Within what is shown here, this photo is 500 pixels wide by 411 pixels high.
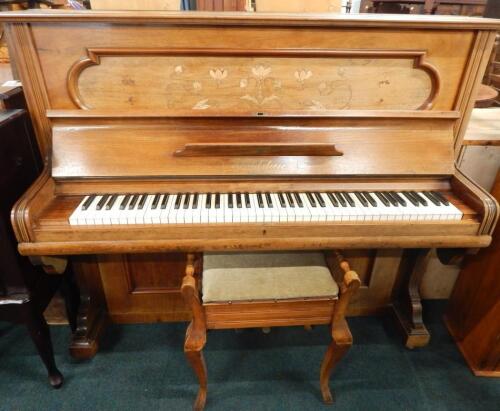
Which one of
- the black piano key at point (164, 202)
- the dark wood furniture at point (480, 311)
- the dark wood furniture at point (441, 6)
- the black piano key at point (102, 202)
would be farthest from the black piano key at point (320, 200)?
the dark wood furniture at point (441, 6)

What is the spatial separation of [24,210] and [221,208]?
2.16ft

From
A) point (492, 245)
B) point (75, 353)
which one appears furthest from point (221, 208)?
point (492, 245)

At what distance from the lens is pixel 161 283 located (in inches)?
74.2

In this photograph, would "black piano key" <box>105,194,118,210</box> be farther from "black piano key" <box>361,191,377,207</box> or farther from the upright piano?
"black piano key" <box>361,191,377,207</box>

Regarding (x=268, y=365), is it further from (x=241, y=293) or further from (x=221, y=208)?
(x=221, y=208)

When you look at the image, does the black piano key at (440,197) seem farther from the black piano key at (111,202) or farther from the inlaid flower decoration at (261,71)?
the black piano key at (111,202)

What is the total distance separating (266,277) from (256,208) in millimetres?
276

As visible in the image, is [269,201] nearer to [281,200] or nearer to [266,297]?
[281,200]

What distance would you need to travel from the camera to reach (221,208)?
129 cm

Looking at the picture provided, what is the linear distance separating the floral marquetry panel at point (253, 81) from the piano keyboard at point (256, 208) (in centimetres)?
36

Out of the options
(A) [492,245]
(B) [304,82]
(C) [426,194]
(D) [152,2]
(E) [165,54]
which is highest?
(D) [152,2]

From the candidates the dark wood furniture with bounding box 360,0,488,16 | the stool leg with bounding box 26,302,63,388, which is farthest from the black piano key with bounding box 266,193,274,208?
the dark wood furniture with bounding box 360,0,488,16

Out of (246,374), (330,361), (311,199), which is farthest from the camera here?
(246,374)

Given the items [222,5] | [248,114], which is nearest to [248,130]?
[248,114]
